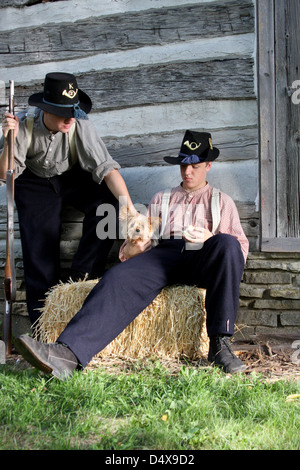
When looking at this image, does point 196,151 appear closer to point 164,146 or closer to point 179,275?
point 164,146

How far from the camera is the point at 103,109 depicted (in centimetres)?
456

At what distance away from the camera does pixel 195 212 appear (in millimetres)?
3885

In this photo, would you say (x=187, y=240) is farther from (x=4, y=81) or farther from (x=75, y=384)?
(x=4, y=81)

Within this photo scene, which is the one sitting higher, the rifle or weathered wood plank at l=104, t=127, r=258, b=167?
weathered wood plank at l=104, t=127, r=258, b=167

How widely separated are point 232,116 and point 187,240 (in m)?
1.32

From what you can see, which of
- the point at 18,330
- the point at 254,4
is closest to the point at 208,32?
the point at 254,4

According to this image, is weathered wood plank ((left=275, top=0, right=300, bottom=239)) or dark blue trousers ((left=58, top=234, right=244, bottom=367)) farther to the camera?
weathered wood plank ((left=275, top=0, right=300, bottom=239))

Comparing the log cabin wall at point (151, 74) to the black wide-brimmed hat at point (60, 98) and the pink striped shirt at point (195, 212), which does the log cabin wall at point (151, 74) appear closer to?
the pink striped shirt at point (195, 212)

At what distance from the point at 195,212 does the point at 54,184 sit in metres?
1.16

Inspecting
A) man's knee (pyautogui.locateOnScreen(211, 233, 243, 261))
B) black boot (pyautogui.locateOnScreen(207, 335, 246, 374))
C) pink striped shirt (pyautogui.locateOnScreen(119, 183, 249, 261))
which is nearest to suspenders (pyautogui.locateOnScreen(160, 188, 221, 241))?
pink striped shirt (pyautogui.locateOnScreen(119, 183, 249, 261))

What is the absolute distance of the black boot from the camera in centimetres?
314

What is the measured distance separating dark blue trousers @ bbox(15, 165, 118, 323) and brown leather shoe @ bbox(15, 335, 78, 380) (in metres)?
1.31

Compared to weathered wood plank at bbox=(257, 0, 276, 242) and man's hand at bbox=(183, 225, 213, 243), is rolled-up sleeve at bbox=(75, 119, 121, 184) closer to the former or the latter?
man's hand at bbox=(183, 225, 213, 243)

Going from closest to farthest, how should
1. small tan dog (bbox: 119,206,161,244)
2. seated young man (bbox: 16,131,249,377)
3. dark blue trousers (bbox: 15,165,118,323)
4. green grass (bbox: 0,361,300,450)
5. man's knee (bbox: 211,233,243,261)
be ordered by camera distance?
green grass (bbox: 0,361,300,450), seated young man (bbox: 16,131,249,377), man's knee (bbox: 211,233,243,261), small tan dog (bbox: 119,206,161,244), dark blue trousers (bbox: 15,165,118,323)
